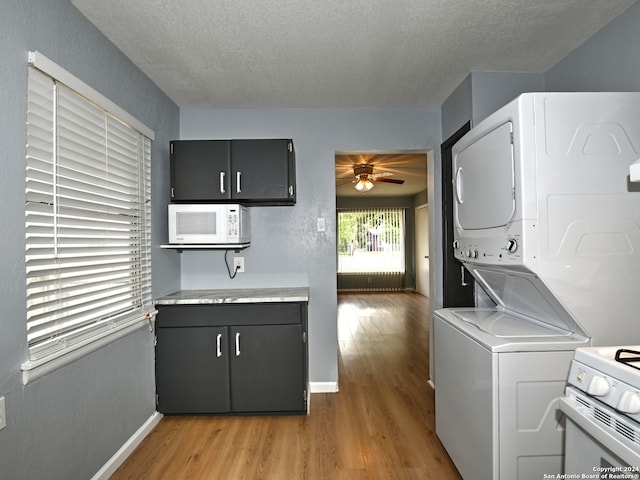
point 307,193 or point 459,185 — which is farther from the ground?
point 307,193

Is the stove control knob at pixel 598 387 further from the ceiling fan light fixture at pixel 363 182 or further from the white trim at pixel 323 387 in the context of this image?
the ceiling fan light fixture at pixel 363 182

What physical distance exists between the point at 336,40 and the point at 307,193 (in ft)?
4.36

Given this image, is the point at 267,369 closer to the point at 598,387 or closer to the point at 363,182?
the point at 598,387

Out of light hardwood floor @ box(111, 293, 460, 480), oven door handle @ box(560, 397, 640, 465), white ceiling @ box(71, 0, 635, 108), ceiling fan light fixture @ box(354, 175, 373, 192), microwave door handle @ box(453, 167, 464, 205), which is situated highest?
white ceiling @ box(71, 0, 635, 108)

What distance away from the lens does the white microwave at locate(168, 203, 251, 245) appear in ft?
9.14

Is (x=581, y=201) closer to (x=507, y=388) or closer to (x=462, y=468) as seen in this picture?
(x=507, y=388)

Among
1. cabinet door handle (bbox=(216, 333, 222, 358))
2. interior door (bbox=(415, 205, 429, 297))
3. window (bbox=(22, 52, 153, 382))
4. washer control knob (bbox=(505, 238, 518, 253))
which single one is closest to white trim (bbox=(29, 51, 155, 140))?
window (bbox=(22, 52, 153, 382))

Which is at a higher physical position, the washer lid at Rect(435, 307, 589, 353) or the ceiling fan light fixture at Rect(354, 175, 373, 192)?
the ceiling fan light fixture at Rect(354, 175, 373, 192)

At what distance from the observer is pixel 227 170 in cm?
289

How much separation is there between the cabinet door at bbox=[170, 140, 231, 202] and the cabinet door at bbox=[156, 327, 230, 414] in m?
1.03

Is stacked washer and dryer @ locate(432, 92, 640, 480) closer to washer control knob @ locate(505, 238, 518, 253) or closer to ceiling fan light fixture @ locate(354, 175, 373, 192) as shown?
washer control knob @ locate(505, 238, 518, 253)

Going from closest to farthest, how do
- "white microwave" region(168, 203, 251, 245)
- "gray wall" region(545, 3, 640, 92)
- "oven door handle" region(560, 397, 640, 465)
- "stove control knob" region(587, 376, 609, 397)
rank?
1. "oven door handle" region(560, 397, 640, 465)
2. "stove control knob" region(587, 376, 609, 397)
3. "gray wall" region(545, 3, 640, 92)
4. "white microwave" region(168, 203, 251, 245)

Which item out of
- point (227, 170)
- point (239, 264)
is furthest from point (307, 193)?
point (239, 264)

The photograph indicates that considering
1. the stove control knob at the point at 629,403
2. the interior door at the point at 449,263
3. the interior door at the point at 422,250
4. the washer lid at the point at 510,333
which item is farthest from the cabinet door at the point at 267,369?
the interior door at the point at 422,250
